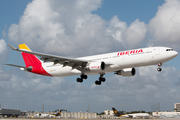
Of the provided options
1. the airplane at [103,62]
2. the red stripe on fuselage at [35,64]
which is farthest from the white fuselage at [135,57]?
the red stripe on fuselage at [35,64]

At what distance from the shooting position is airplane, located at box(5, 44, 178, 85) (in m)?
35.6

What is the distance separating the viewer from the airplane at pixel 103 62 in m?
35.6

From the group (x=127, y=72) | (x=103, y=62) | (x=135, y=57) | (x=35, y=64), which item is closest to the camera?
(x=135, y=57)

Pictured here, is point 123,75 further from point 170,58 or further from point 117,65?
point 170,58

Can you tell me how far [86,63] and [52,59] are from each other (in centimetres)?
643

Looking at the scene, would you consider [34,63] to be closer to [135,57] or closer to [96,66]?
[96,66]

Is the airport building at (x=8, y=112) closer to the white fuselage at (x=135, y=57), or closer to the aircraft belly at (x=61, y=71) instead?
the aircraft belly at (x=61, y=71)

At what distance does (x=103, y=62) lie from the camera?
39.0 meters

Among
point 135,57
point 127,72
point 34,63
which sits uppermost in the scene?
point 34,63

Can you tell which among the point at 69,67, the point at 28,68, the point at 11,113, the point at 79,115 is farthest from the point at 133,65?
the point at 11,113

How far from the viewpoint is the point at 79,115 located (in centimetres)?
A: 8362

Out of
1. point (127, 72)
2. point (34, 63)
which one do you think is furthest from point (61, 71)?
point (127, 72)

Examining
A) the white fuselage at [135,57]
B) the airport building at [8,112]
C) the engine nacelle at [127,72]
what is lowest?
the airport building at [8,112]

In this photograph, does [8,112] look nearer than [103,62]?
No
